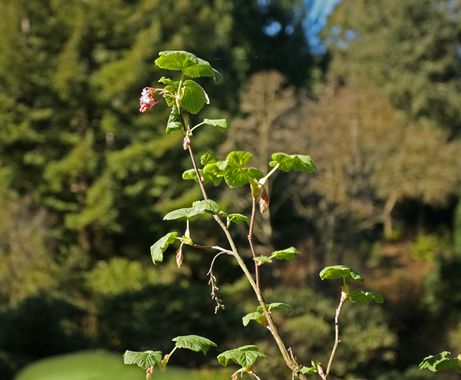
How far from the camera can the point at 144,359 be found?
3.03 ft

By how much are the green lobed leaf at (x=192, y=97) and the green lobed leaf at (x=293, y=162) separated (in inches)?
6.1

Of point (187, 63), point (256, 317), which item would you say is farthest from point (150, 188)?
point (187, 63)

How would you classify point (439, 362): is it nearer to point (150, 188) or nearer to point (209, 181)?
point (209, 181)

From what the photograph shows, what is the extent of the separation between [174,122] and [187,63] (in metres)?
0.09

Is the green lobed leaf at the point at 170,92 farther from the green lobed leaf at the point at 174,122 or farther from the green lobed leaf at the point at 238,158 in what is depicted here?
the green lobed leaf at the point at 238,158

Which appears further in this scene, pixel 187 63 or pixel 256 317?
pixel 256 317

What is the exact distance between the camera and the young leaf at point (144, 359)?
2.97 ft

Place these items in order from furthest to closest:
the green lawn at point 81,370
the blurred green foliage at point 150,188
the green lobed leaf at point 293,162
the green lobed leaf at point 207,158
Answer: the blurred green foliage at point 150,188, the green lawn at point 81,370, the green lobed leaf at point 207,158, the green lobed leaf at point 293,162

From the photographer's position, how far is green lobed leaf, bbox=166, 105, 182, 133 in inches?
35.5

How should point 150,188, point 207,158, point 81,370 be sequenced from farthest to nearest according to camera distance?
1. point 150,188
2. point 81,370
3. point 207,158

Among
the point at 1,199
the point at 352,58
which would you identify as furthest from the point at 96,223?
the point at 352,58

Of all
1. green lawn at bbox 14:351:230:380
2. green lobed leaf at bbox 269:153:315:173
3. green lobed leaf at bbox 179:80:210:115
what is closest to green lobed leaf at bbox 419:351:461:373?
green lobed leaf at bbox 269:153:315:173

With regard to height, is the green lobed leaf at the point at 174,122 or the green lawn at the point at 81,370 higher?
the green lobed leaf at the point at 174,122

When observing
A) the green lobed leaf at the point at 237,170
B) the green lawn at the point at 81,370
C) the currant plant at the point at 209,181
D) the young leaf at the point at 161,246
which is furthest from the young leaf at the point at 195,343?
the green lawn at the point at 81,370
